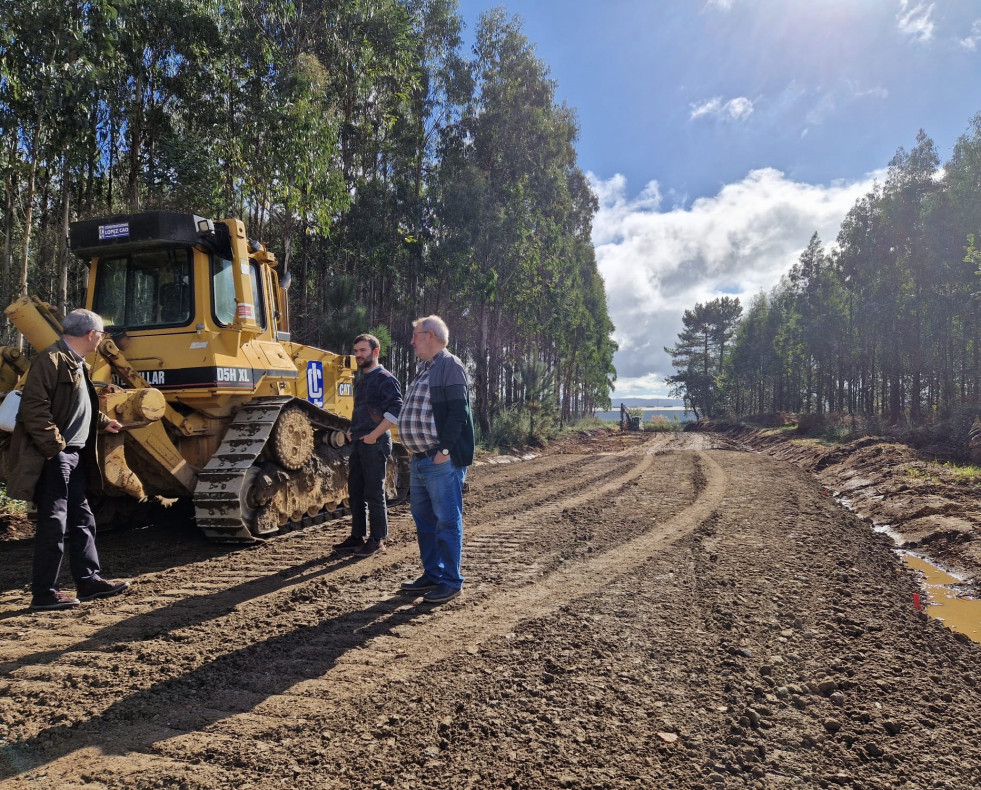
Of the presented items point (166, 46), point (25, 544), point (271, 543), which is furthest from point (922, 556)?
point (166, 46)

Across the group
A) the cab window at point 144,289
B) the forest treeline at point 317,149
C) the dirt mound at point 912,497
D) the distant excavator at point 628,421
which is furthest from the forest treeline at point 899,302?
the cab window at point 144,289

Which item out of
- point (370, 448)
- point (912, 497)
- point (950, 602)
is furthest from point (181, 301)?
point (912, 497)

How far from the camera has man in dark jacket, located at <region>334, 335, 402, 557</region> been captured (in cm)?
558

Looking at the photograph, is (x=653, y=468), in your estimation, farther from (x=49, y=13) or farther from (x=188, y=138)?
(x=49, y=13)

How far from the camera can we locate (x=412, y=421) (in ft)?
14.3

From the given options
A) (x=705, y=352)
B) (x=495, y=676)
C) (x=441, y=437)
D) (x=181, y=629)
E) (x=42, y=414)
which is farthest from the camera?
(x=705, y=352)

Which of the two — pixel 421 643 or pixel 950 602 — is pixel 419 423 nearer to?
pixel 421 643

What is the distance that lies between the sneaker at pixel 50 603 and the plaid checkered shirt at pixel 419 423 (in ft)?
8.75

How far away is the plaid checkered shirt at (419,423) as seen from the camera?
171 inches

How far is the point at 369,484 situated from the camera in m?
5.66

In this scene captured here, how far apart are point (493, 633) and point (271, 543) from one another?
3.36 m

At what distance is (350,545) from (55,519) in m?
2.45

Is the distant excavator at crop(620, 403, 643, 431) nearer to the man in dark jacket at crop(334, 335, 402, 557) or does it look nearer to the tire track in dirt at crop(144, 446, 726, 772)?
the tire track in dirt at crop(144, 446, 726, 772)

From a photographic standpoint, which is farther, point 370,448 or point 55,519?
point 370,448
